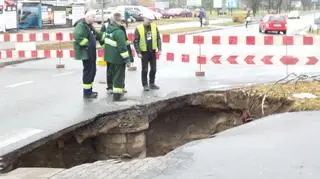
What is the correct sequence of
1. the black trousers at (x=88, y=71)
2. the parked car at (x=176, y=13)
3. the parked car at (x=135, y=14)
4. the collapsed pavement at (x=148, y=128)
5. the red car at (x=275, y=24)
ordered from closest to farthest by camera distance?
the collapsed pavement at (x=148, y=128)
the black trousers at (x=88, y=71)
the red car at (x=275, y=24)
the parked car at (x=135, y=14)
the parked car at (x=176, y=13)

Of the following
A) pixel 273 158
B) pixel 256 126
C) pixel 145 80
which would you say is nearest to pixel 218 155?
pixel 273 158

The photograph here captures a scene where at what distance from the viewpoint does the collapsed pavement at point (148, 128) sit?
891cm

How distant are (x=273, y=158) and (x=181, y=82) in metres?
6.87

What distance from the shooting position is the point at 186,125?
11.5 m

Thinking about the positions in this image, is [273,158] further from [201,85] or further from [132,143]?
[201,85]

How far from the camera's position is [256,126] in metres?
8.95

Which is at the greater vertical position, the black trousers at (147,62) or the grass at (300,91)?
the black trousers at (147,62)

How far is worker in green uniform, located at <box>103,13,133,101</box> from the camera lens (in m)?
10.5

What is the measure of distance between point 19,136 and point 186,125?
4191 millimetres

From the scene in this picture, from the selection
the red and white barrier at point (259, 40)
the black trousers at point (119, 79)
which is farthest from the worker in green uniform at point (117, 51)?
the red and white barrier at point (259, 40)

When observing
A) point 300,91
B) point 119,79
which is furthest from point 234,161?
point 300,91

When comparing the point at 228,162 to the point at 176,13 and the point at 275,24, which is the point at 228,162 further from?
the point at 176,13

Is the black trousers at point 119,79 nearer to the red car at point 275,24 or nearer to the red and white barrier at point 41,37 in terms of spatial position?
the red and white barrier at point 41,37

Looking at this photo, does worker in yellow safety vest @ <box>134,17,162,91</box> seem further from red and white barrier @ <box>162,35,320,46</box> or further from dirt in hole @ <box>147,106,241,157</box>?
red and white barrier @ <box>162,35,320,46</box>
